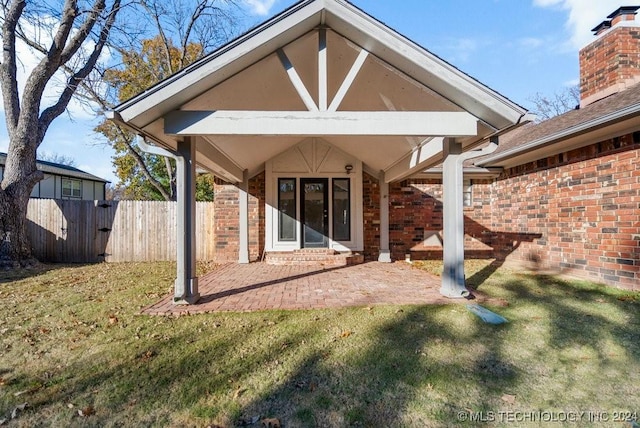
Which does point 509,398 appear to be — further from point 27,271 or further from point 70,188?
point 70,188

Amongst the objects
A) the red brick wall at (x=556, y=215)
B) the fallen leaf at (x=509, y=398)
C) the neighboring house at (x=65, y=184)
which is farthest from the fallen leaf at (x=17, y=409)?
A: the neighboring house at (x=65, y=184)

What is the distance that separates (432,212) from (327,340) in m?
7.19

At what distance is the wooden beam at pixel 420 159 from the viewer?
19.0 ft

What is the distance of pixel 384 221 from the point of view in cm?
929

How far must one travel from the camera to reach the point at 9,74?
29.0 ft

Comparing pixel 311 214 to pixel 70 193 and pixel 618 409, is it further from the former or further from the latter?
pixel 70 193

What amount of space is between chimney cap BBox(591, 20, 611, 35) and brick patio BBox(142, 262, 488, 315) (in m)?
7.14

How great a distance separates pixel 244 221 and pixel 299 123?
17.6ft

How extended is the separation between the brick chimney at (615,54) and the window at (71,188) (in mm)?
25953

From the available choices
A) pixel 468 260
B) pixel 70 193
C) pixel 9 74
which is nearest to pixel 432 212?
pixel 468 260

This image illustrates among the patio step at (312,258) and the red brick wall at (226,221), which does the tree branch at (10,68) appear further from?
the patio step at (312,258)

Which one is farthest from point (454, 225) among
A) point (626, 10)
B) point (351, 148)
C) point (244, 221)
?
point (626, 10)

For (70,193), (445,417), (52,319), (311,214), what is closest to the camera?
(445,417)

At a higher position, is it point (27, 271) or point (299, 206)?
point (299, 206)
